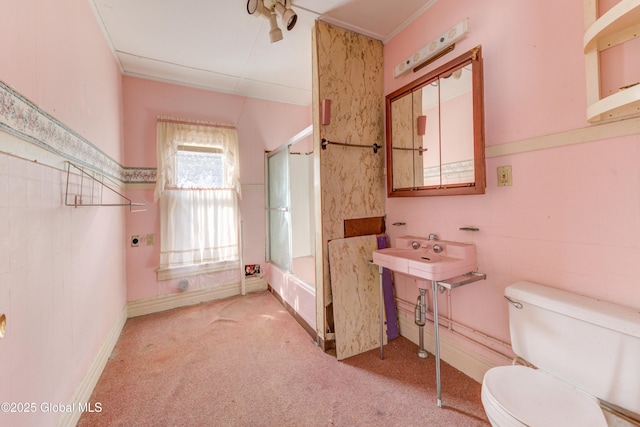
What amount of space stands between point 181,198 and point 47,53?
180 cm

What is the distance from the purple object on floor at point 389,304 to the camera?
211cm

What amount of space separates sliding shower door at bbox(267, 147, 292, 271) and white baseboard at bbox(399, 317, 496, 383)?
1.44m

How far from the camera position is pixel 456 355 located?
1729mm

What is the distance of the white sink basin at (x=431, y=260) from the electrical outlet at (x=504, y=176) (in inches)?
16.6

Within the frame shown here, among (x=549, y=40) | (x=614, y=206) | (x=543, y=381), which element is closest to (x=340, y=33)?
(x=549, y=40)

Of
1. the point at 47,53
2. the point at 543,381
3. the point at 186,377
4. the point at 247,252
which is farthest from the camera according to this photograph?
the point at 247,252

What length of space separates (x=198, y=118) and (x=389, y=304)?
117 inches

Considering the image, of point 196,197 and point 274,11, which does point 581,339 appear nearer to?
point 274,11

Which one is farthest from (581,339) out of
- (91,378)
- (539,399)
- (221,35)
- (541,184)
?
(221,35)

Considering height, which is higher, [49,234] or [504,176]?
[504,176]

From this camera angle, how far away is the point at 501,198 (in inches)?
57.3

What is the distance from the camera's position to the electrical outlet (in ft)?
4.64

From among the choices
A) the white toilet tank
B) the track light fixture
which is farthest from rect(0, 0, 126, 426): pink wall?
the white toilet tank

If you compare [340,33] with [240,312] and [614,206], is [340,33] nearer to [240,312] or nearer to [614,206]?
[614,206]
